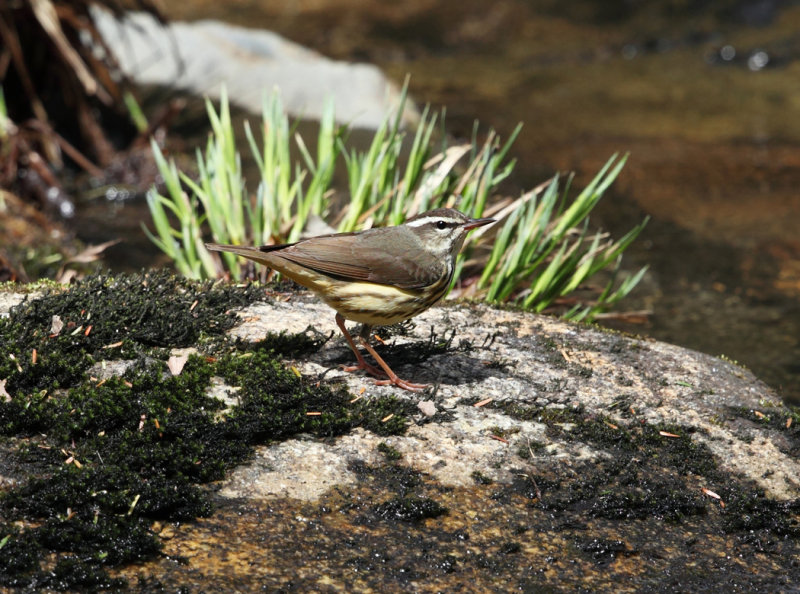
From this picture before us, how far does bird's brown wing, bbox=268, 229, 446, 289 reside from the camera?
462 cm

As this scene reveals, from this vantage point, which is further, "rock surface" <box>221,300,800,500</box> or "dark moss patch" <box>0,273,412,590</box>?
"rock surface" <box>221,300,800,500</box>

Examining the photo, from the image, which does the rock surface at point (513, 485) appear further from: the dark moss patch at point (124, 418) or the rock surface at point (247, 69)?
the rock surface at point (247, 69)

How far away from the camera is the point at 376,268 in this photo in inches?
185

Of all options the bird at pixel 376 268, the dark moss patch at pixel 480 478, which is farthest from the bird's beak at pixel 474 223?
the dark moss patch at pixel 480 478

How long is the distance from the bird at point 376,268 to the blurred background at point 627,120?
313 cm

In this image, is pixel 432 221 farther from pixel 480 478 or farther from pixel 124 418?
pixel 124 418

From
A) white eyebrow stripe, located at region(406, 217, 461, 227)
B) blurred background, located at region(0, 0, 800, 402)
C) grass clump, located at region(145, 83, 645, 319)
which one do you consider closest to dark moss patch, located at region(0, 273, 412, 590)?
white eyebrow stripe, located at region(406, 217, 461, 227)

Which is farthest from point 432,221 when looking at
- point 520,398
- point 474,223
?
point 520,398

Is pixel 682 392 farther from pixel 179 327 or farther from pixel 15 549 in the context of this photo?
pixel 15 549

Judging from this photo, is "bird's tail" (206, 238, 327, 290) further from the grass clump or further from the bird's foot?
Result: the grass clump

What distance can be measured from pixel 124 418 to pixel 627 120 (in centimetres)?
1170

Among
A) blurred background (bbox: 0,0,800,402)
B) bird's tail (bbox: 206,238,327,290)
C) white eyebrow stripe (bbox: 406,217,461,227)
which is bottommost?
blurred background (bbox: 0,0,800,402)

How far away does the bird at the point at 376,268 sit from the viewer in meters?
4.61

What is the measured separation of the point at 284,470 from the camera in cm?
396
